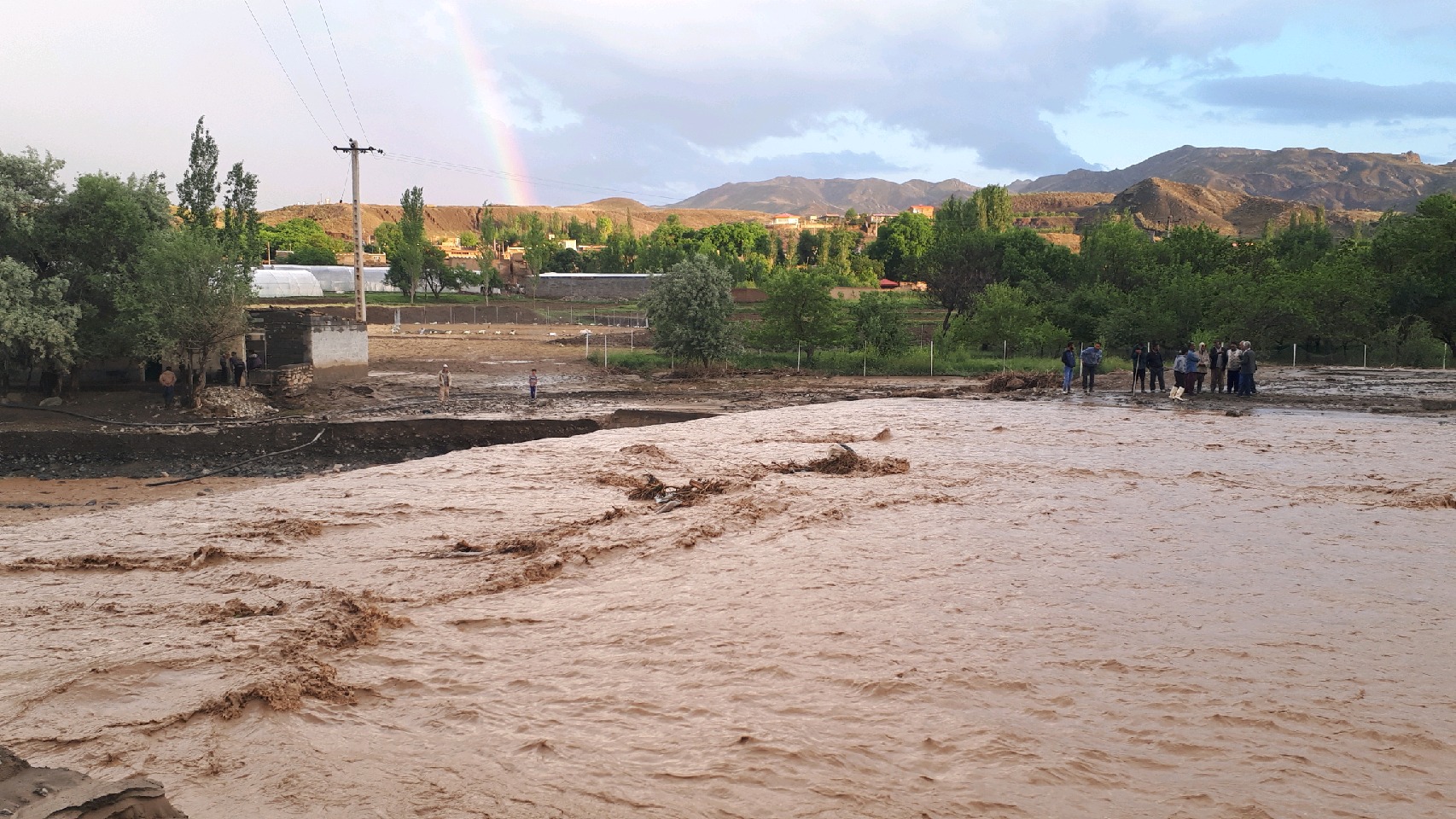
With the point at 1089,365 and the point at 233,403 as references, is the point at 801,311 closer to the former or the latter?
the point at 1089,365

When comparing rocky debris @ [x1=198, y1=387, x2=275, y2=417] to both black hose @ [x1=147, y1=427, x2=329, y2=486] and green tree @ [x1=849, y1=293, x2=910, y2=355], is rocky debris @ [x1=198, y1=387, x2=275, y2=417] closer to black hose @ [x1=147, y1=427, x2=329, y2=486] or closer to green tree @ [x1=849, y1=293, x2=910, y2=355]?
black hose @ [x1=147, y1=427, x2=329, y2=486]

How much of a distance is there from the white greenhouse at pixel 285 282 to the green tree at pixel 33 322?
4891 centimetres

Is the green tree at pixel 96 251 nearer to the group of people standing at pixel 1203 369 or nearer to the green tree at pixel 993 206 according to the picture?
the group of people standing at pixel 1203 369

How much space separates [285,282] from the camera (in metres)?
74.9

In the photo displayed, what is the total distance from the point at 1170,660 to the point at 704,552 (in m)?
5.49

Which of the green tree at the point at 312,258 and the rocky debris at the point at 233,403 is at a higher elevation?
the green tree at the point at 312,258

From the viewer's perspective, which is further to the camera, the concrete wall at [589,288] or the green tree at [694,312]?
the concrete wall at [589,288]

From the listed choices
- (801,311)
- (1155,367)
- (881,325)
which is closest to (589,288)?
(801,311)

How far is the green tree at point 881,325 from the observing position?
41156 mm

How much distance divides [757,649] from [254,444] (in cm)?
1694

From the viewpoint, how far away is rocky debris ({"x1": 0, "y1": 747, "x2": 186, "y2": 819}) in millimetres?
4414

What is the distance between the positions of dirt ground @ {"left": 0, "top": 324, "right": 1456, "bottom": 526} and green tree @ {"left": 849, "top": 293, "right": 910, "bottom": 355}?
3.14 meters

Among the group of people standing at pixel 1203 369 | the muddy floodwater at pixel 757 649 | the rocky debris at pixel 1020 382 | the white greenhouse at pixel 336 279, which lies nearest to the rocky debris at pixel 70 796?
the muddy floodwater at pixel 757 649

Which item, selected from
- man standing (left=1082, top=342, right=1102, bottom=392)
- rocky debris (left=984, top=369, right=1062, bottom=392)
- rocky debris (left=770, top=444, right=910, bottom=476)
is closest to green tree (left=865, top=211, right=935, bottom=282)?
rocky debris (left=984, top=369, right=1062, bottom=392)
